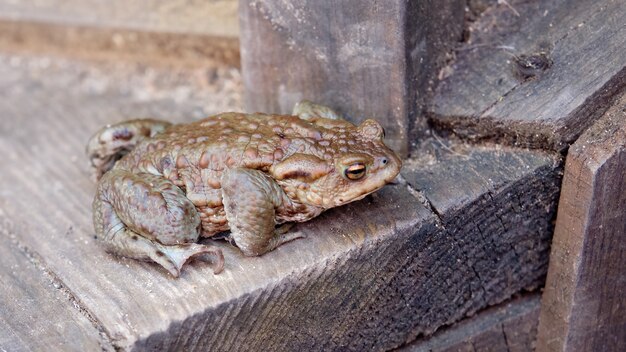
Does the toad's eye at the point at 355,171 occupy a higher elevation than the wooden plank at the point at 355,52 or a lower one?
lower

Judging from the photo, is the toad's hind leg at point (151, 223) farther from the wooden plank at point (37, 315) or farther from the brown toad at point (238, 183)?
the wooden plank at point (37, 315)

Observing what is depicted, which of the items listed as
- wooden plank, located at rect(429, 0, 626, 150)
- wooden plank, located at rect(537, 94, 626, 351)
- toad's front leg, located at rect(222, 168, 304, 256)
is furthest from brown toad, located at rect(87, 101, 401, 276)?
wooden plank, located at rect(537, 94, 626, 351)

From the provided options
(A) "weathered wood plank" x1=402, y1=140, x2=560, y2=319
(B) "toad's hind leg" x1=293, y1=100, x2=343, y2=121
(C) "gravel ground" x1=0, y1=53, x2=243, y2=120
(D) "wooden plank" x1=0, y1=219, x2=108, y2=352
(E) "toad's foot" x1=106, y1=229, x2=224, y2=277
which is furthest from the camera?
(C) "gravel ground" x1=0, y1=53, x2=243, y2=120

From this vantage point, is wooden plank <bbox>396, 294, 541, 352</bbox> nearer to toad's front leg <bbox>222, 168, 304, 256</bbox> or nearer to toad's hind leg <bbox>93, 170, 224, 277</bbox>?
toad's front leg <bbox>222, 168, 304, 256</bbox>

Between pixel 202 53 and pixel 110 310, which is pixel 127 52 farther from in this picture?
pixel 110 310

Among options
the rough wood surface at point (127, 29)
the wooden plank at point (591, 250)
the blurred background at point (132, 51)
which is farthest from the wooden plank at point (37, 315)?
the wooden plank at point (591, 250)

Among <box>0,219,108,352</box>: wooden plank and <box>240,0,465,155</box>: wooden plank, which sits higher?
<box>240,0,465,155</box>: wooden plank

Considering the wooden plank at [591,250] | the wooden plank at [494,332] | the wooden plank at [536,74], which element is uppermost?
the wooden plank at [536,74]
